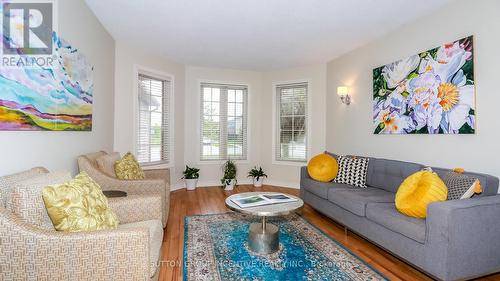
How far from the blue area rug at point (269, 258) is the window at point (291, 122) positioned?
2.41m

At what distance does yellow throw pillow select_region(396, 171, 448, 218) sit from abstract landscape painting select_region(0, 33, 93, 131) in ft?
10.1

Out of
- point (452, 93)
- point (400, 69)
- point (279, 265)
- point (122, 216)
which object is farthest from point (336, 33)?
point (122, 216)

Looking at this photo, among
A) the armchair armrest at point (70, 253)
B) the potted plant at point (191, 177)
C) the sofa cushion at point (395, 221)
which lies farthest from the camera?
the potted plant at point (191, 177)

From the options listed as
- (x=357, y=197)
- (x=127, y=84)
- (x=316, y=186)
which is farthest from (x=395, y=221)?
(x=127, y=84)

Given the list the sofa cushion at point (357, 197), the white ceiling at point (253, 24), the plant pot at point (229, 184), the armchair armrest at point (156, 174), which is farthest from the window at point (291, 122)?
the armchair armrest at point (156, 174)

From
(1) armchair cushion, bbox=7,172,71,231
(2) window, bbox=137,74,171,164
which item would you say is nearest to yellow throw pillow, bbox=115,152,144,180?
(2) window, bbox=137,74,171,164

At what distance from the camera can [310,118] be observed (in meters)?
5.11

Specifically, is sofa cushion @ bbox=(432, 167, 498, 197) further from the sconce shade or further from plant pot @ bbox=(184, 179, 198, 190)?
plant pot @ bbox=(184, 179, 198, 190)

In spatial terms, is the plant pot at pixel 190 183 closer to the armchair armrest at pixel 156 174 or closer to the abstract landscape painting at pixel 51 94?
the armchair armrest at pixel 156 174

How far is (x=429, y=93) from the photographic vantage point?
286 centimetres

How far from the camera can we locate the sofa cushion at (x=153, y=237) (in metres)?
1.55

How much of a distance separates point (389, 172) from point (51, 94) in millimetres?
3657

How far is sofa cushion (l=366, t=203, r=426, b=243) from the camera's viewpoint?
200 centimetres

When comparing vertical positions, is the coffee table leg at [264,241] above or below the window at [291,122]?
below
